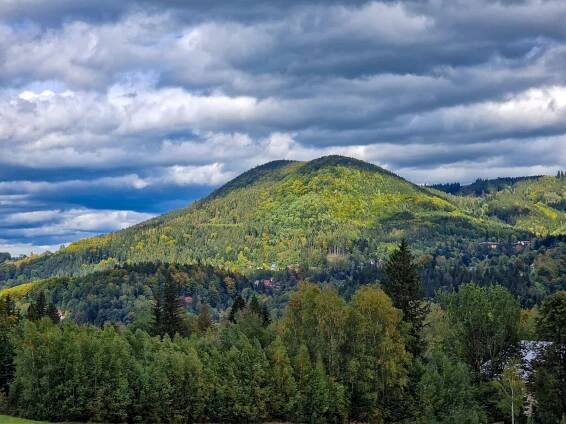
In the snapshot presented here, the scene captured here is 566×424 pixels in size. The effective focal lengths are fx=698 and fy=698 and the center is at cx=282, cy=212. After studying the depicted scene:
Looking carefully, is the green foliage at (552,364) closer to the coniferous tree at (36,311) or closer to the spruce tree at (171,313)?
the spruce tree at (171,313)

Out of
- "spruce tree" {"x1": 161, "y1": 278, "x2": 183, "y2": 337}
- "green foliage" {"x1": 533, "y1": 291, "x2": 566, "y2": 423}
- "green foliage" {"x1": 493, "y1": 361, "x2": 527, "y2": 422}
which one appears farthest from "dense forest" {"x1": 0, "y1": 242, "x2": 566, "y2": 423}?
"spruce tree" {"x1": 161, "y1": 278, "x2": 183, "y2": 337}

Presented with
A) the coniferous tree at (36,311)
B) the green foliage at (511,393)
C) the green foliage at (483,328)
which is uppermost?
the coniferous tree at (36,311)

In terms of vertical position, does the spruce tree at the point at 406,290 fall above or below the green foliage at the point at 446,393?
above

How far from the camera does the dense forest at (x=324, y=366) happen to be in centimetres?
9544

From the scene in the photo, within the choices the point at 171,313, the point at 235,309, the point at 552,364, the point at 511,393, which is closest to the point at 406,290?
the point at 511,393

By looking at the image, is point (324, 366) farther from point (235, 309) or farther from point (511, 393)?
point (235, 309)

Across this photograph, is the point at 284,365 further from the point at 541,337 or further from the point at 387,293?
the point at 541,337

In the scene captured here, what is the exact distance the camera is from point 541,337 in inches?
3851

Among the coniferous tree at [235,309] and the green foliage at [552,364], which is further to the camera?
the coniferous tree at [235,309]

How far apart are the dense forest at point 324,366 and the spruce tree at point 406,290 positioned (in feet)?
0.60

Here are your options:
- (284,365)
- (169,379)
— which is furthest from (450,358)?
(169,379)

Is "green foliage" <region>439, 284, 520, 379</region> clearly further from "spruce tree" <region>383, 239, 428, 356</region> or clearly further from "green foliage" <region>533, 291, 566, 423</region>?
"green foliage" <region>533, 291, 566, 423</region>

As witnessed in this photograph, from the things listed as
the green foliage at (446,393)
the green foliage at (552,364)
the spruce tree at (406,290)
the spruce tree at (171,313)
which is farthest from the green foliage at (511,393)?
the spruce tree at (171,313)

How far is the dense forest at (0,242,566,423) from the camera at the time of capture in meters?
95.4
